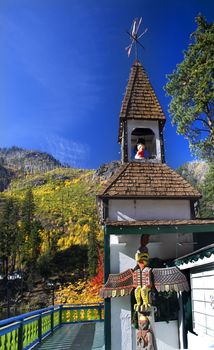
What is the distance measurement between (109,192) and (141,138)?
2981 mm

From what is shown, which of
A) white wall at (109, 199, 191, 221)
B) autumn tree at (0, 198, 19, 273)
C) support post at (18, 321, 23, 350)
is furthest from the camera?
autumn tree at (0, 198, 19, 273)

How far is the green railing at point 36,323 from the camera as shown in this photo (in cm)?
581

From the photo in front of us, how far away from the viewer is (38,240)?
1813 inches

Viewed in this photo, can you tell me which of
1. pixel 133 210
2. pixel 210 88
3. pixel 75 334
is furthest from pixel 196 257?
pixel 210 88

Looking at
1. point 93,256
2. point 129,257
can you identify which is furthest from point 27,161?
point 129,257

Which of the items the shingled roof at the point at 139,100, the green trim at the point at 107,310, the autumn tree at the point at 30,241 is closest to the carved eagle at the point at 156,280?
the green trim at the point at 107,310

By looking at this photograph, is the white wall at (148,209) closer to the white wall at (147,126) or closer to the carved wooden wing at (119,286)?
the white wall at (147,126)

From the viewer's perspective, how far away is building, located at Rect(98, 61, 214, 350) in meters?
6.95

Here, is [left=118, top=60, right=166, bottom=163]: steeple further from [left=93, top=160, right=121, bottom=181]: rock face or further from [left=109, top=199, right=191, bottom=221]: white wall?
[left=93, top=160, right=121, bottom=181]: rock face

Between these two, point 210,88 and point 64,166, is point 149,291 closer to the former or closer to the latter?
point 210,88

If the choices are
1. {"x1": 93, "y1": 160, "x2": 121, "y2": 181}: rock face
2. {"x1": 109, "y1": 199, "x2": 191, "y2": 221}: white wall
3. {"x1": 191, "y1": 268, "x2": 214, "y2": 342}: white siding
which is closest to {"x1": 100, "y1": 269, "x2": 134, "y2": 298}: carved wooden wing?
{"x1": 191, "y1": 268, "x2": 214, "y2": 342}: white siding

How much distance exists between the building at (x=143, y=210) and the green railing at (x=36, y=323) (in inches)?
75.3

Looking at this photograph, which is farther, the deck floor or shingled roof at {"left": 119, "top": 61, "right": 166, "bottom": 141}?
shingled roof at {"left": 119, "top": 61, "right": 166, "bottom": 141}

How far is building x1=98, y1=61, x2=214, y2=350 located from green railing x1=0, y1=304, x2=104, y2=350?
1.91 metres
